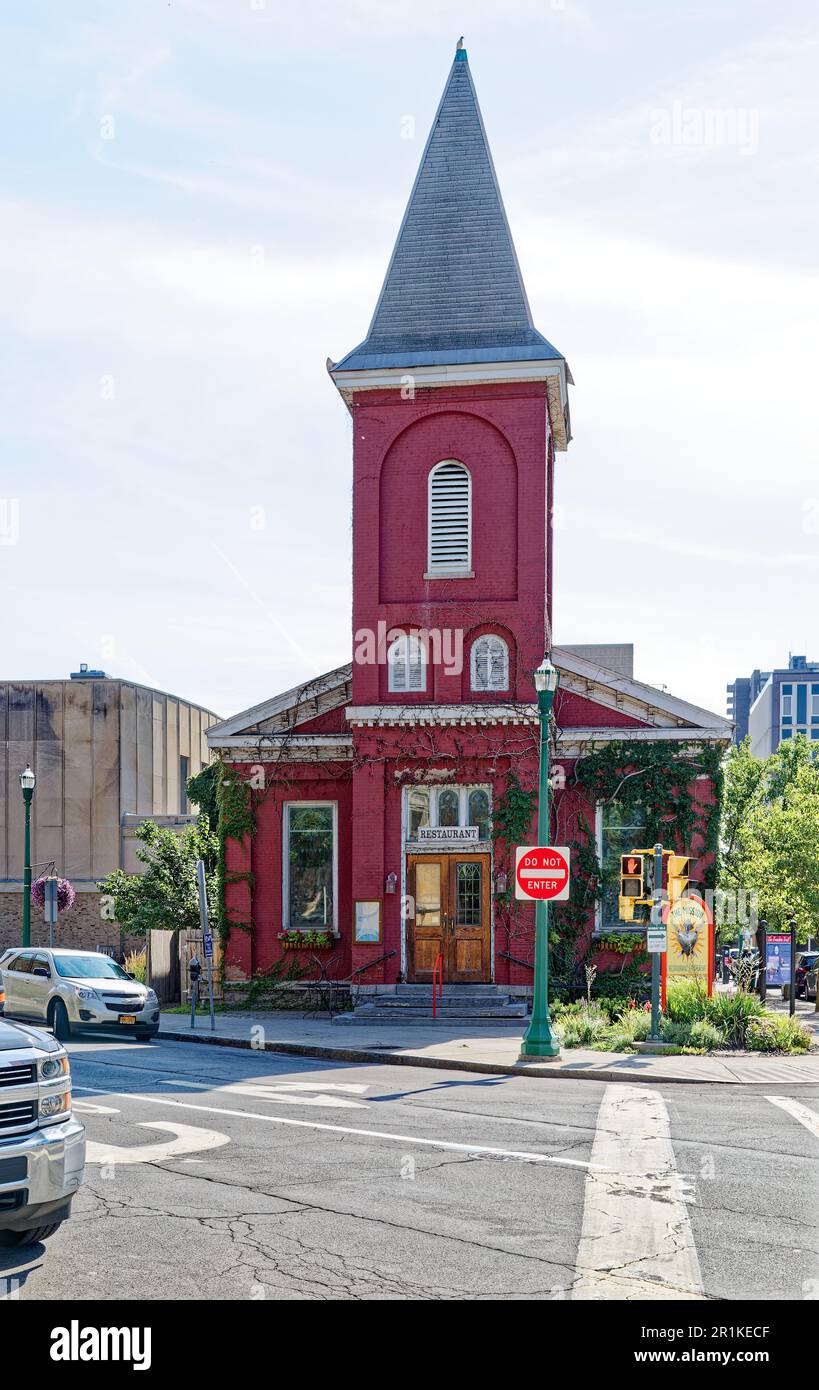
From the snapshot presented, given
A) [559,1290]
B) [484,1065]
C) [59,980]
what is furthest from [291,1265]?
[59,980]

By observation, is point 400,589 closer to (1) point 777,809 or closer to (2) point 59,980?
(2) point 59,980

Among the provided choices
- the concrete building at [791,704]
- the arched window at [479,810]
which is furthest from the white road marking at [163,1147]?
the concrete building at [791,704]

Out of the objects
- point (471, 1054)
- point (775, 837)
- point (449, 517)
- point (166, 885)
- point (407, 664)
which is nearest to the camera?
point (471, 1054)

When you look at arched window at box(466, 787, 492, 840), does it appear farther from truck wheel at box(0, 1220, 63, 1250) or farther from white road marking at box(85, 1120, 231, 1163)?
truck wheel at box(0, 1220, 63, 1250)

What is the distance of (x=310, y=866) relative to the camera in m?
28.9

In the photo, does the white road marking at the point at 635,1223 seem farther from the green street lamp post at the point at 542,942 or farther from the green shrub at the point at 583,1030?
the green shrub at the point at 583,1030

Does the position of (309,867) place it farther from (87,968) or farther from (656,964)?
(656,964)

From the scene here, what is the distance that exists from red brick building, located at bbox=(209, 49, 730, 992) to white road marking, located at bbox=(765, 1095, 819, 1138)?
36.4 ft

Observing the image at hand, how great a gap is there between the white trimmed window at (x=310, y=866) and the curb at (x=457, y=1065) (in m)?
6.09

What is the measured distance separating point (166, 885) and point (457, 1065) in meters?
14.1

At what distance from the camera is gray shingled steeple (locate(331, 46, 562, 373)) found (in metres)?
27.6

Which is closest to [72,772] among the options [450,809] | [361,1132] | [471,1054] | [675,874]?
[450,809]

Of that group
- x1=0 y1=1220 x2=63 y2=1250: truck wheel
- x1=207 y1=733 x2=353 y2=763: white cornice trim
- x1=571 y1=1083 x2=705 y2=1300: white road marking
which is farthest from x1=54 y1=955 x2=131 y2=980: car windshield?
x1=0 y1=1220 x2=63 y2=1250: truck wheel

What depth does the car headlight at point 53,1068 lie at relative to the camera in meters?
7.94
